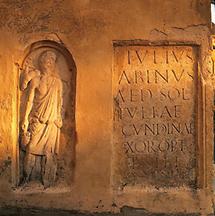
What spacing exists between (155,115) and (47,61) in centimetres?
141

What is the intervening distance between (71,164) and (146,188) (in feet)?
3.03

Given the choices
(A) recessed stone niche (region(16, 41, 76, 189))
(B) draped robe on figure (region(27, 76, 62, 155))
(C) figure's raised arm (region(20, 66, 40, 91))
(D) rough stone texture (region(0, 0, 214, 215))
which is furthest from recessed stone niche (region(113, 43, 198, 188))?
(C) figure's raised arm (region(20, 66, 40, 91))

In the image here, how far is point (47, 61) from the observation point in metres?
4.07

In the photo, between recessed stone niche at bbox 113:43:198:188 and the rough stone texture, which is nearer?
the rough stone texture

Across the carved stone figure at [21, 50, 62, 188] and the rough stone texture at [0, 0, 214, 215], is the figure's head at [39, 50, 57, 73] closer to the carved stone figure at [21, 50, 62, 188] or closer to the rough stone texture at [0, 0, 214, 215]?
the carved stone figure at [21, 50, 62, 188]

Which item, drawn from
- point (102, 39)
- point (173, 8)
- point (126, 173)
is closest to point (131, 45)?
point (102, 39)

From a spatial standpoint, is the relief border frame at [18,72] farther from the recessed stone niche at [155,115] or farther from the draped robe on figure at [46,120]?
the recessed stone niche at [155,115]

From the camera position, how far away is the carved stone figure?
160 inches

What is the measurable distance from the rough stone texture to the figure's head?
7.3 inches

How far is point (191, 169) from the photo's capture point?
421cm

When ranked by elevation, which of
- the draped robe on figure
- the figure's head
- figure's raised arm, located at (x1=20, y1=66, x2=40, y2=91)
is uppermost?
the figure's head

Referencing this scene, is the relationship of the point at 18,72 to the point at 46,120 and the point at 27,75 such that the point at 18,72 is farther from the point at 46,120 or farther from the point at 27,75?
the point at 46,120

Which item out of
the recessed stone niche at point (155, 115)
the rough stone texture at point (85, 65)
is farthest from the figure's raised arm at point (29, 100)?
the recessed stone niche at point (155, 115)

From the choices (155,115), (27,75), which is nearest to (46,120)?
(27,75)
